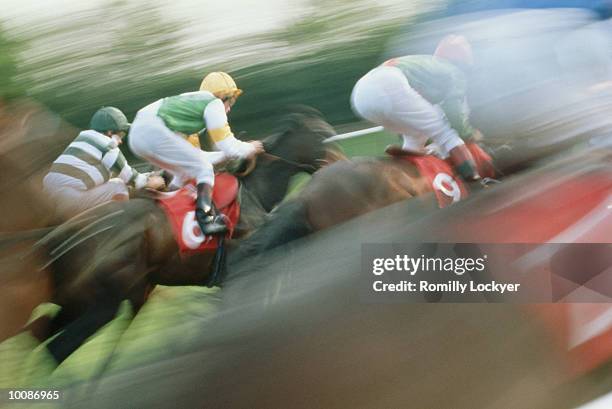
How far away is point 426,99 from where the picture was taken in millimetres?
2887

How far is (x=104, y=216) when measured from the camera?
2.88 meters

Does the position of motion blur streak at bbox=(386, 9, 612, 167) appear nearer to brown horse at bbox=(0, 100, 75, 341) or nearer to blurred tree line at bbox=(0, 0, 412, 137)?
blurred tree line at bbox=(0, 0, 412, 137)

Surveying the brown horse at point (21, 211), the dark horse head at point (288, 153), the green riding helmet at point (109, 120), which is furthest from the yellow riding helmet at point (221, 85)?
the brown horse at point (21, 211)

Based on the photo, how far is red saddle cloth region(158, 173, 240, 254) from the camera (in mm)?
2885

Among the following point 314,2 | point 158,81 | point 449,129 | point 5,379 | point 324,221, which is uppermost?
point 314,2

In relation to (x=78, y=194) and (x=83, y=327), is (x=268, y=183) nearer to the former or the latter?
(x=78, y=194)

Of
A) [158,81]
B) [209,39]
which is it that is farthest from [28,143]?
[209,39]

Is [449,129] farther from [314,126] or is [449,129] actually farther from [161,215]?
[161,215]

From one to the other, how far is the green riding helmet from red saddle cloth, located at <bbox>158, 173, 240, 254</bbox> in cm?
28

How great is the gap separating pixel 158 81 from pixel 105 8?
30 cm

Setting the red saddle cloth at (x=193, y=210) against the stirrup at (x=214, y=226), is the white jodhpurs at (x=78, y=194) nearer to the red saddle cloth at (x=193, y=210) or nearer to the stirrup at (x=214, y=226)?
the red saddle cloth at (x=193, y=210)

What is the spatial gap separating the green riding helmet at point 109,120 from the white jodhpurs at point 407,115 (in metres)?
0.78

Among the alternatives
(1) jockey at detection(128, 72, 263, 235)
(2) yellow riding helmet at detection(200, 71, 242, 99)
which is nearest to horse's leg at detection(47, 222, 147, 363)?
(1) jockey at detection(128, 72, 263, 235)

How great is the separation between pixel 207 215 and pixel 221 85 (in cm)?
43
